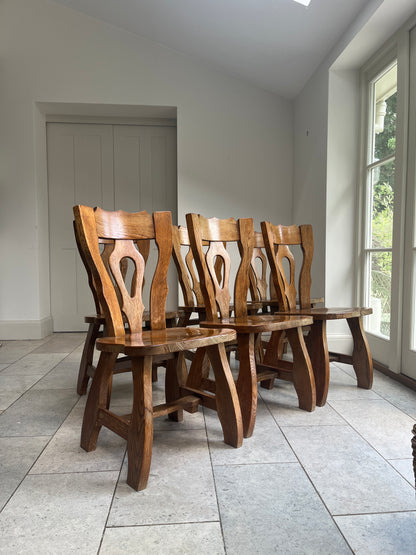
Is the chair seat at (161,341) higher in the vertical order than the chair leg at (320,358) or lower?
higher

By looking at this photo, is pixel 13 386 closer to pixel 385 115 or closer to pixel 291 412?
pixel 291 412

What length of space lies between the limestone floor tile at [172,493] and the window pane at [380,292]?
1.75 m

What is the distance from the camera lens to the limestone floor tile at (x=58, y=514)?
3.45 feet

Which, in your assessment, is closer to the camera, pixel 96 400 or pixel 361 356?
pixel 96 400

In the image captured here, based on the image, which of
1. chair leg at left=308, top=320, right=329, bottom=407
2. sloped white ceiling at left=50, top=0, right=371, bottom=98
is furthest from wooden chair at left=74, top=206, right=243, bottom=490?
sloped white ceiling at left=50, top=0, right=371, bottom=98

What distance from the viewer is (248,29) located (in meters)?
3.23

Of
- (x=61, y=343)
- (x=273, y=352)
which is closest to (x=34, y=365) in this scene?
(x=61, y=343)

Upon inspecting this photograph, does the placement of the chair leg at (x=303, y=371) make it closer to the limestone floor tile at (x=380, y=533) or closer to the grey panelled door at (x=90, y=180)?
the limestone floor tile at (x=380, y=533)

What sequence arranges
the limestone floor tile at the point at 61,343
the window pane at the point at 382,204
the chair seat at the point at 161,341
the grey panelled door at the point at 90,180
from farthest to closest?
the grey panelled door at the point at 90,180, the limestone floor tile at the point at 61,343, the window pane at the point at 382,204, the chair seat at the point at 161,341

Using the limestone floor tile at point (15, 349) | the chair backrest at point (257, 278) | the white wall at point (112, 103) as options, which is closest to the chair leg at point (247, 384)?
the chair backrest at point (257, 278)

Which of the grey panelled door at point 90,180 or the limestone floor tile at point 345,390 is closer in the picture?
the limestone floor tile at point 345,390

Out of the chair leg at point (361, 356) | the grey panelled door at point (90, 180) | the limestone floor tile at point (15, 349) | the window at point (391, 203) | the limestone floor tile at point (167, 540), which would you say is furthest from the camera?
the grey panelled door at point (90, 180)

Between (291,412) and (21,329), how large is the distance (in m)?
3.09

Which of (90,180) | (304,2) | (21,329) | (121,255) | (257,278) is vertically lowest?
(21,329)
